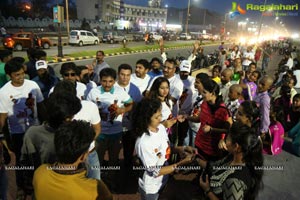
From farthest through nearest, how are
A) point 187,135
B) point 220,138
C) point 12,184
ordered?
point 187,135 → point 12,184 → point 220,138

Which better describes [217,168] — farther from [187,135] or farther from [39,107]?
[39,107]

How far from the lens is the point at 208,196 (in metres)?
2.19

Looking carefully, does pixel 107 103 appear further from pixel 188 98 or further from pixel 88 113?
pixel 188 98

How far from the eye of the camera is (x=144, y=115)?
2.44 m

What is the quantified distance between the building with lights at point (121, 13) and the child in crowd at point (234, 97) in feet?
223

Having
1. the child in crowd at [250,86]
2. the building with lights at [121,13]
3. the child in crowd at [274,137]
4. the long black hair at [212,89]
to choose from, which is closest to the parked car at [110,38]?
the child in crowd at [250,86]

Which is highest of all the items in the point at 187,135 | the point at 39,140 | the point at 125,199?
the point at 39,140

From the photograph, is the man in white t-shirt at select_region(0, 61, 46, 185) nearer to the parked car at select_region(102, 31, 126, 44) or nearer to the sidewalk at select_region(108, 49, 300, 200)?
the sidewalk at select_region(108, 49, 300, 200)

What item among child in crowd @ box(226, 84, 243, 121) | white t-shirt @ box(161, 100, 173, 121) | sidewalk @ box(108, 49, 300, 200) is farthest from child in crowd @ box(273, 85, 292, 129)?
white t-shirt @ box(161, 100, 173, 121)

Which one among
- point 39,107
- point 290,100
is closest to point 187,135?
point 39,107

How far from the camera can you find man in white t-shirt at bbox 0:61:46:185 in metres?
3.26

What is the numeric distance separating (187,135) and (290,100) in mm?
3617

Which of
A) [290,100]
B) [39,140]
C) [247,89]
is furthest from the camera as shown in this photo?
[290,100]

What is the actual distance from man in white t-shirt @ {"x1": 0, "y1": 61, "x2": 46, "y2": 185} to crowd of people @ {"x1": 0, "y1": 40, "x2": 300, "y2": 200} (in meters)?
0.01
